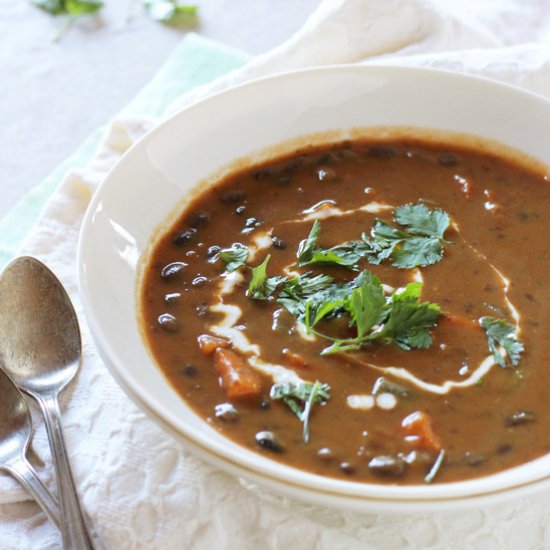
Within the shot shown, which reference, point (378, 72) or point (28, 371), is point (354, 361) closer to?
point (28, 371)

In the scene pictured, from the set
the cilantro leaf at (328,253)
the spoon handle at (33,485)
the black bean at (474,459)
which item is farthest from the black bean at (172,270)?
the black bean at (474,459)

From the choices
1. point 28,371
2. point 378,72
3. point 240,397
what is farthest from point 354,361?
point 378,72

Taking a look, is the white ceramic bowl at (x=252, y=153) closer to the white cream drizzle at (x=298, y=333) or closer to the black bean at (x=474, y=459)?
the black bean at (x=474, y=459)

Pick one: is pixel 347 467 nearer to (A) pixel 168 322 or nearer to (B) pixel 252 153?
(A) pixel 168 322

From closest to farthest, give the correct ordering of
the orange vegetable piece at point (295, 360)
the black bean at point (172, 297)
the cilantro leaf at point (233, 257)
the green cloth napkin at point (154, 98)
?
the orange vegetable piece at point (295, 360) → the black bean at point (172, 297) → the cilantro leaf at point (233, 257) → the green cloth napkin at point (154, 98)

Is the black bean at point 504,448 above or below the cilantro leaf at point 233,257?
below

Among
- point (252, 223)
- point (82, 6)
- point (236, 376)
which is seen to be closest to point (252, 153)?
point (252, 223)

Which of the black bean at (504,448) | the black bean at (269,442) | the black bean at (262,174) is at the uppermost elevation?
the black bean at (262,174)
